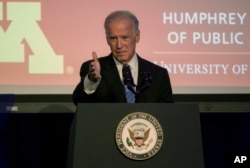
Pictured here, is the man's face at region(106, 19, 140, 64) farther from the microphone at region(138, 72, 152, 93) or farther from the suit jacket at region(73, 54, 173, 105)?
the microphone at region(138, 72, 152, 93)

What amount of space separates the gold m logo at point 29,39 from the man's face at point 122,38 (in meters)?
0.81

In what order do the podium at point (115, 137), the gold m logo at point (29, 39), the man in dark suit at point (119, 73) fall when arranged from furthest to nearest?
the gold m logo at point (29, 39) < the man in dark suit at point (119, 73) < the podium at point (115, 137)

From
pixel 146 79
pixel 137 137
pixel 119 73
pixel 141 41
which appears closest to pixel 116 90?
pixel 119 73

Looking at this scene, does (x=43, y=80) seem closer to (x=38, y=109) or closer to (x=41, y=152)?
(x=38, y=109)

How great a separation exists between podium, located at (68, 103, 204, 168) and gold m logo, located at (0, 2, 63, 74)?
148 centimetres

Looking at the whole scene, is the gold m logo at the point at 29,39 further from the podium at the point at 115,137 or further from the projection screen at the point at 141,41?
the podium at the point at 115,137

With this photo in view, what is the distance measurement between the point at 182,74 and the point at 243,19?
545mm

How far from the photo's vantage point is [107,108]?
1.58 metres

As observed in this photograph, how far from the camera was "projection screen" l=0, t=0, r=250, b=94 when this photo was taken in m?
3.03

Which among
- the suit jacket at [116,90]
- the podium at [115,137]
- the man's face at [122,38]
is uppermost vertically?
the man's face at [122,38]

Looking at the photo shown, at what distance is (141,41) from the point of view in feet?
10.2

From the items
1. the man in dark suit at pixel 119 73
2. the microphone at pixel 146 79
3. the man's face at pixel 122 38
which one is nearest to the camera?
the microphone at pixel 146 79

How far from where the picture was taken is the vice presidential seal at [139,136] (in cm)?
157

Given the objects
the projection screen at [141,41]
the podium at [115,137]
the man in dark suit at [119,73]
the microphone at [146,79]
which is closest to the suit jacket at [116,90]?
the man in dark suit at [119,73]
